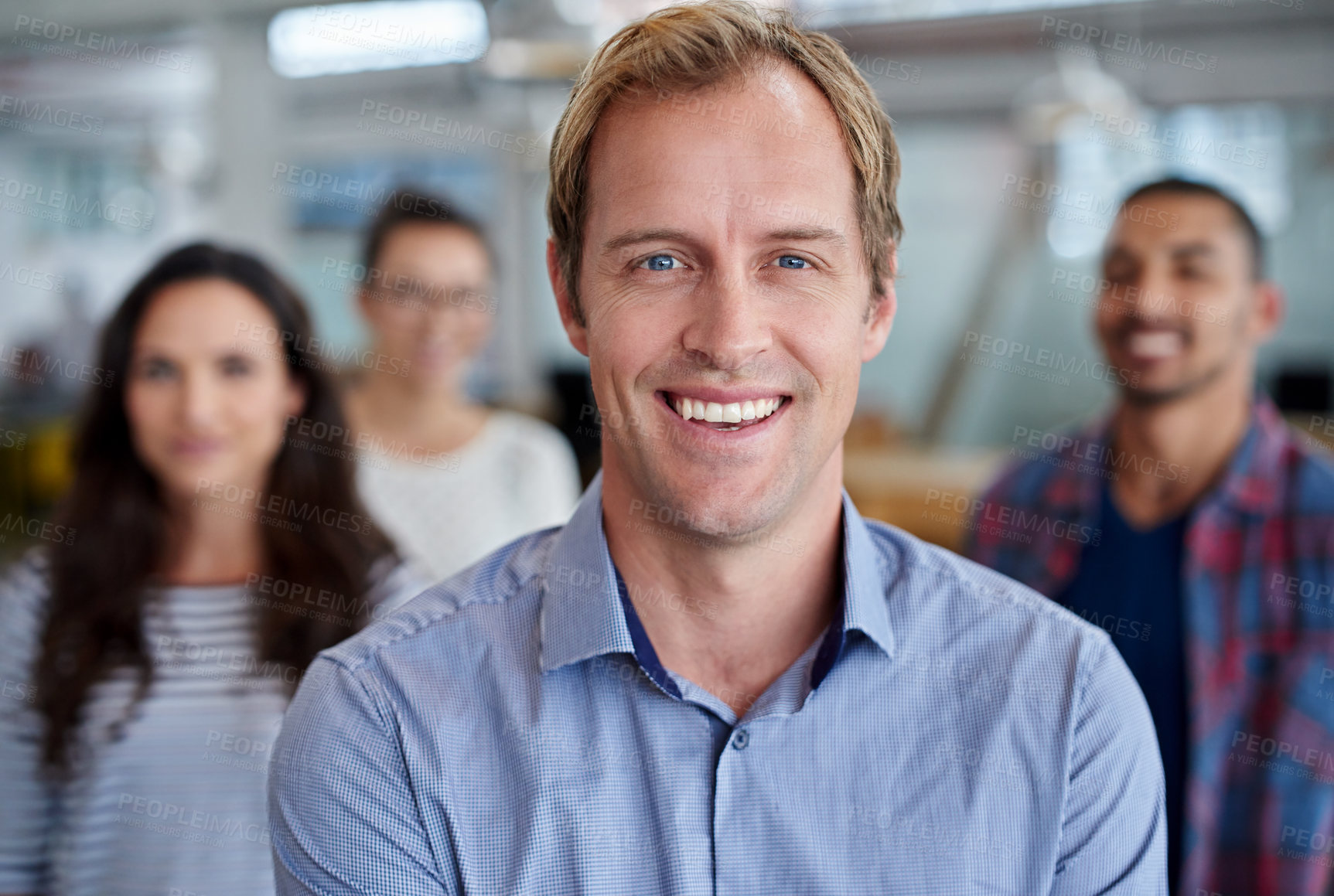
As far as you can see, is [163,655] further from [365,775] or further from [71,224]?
[71,224]

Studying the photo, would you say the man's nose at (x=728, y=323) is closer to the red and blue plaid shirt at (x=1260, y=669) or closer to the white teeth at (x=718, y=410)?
the white teeth at (x=718, y=410)

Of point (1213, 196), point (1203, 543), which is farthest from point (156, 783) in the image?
point (1213, 196)

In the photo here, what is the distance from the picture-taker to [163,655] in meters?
1.88

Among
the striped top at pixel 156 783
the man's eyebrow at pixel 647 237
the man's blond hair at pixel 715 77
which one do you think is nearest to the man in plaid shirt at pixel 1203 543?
the man's blond hair at pixel 715 77

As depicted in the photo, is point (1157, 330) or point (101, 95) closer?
point (1157, 330)

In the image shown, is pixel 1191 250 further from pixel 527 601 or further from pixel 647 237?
pixel 527 601

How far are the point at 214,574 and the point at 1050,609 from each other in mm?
1479

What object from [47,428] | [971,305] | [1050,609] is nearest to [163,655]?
[1050,609]

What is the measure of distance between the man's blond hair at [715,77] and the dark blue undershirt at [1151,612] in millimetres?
1099

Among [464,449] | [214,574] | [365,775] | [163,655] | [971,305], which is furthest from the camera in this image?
[971,305]

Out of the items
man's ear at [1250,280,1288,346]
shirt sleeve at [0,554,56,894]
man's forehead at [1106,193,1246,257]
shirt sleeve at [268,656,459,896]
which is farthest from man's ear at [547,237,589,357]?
man's ear at [1250,280,1288,346]

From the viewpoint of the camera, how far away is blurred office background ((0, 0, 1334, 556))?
5234 millimetres

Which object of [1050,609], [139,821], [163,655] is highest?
[1050,609]

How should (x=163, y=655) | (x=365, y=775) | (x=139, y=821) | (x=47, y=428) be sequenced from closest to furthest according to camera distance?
(x=365, y=775), (x=139, y=821), (x=163, y=655), (x=47, y=428)
